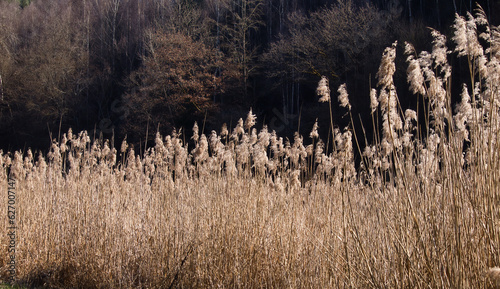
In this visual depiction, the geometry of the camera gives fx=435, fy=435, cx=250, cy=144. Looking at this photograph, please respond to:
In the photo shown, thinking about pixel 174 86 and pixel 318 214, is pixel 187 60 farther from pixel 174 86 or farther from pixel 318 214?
pixel 318 214

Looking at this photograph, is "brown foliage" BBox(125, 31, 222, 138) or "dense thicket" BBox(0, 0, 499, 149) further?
"brown foliage" BBox(125, 31, 222, 138)

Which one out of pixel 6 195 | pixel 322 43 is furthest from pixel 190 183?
pixel 322 43

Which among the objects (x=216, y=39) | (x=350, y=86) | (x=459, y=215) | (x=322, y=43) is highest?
(x=216, y=39)

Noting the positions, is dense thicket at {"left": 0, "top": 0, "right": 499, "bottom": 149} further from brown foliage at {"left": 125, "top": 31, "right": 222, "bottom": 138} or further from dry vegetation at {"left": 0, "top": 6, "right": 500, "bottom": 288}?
dry vegetation at {"left": 0, "top": 6, "right": 500, "bottom": 288}

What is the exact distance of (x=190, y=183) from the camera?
4664 millimetres

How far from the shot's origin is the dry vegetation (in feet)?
6.90

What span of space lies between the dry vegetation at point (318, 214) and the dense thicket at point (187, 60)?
11152 mm

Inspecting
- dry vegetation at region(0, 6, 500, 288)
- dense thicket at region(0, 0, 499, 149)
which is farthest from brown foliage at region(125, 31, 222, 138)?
dry vegetation at region(0, 6, 500, 288)

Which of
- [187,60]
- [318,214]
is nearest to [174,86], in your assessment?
[187,60]

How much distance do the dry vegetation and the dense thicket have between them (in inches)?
439

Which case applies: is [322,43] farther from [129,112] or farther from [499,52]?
[499,52]

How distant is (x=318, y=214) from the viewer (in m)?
3.92

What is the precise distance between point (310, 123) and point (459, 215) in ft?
50.8

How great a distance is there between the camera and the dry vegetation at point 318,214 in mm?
2104
